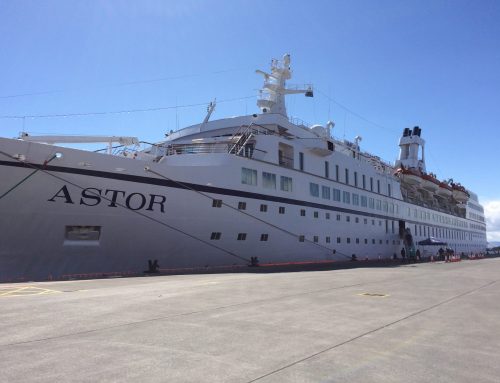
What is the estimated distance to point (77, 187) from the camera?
1695cm

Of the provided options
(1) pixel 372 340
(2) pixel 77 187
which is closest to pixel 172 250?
(2) pixel 77 187

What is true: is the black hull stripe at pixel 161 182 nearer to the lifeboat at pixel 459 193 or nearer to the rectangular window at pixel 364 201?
the rectangular window at pixel 364 201

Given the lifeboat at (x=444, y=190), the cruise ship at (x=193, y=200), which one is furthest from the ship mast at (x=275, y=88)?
the lifeboat at (x=444, y=190)

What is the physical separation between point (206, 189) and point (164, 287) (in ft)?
29.1

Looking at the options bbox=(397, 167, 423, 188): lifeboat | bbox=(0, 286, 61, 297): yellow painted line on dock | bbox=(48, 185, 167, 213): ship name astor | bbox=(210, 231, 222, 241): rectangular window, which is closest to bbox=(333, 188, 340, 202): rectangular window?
bbox=(210, 231, 222, 241): rectangular window

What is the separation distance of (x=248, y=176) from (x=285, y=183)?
4.03 m

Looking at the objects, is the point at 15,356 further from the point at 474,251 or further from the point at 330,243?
the point at 474,251

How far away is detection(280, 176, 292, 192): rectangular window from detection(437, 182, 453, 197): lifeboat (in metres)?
42.6

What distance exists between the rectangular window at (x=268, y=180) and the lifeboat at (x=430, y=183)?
3564cm

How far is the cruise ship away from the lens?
16188 millimetres

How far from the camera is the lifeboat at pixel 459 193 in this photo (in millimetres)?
68875

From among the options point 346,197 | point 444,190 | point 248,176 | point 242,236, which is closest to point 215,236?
point 242,236

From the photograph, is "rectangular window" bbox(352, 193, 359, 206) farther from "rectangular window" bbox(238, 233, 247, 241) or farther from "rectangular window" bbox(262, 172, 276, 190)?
"rectangular window" bbox(238, 233, 247, 241)

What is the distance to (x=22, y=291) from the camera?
1157 cm
